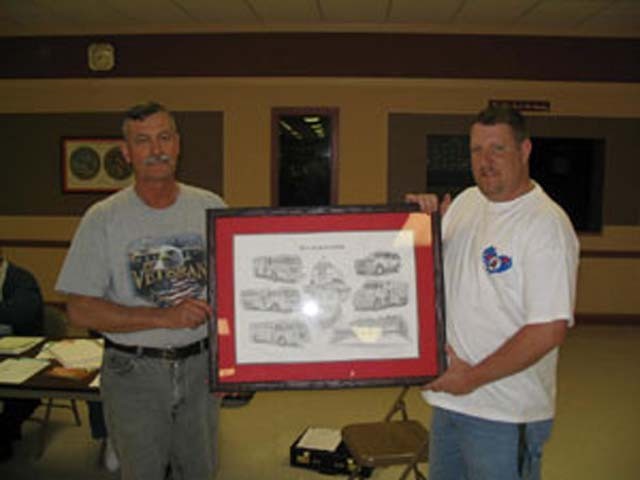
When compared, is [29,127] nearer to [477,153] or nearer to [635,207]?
[477,153]

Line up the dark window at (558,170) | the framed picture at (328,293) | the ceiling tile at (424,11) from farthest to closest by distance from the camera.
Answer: the dark window at (558,170)
the ceiling tile at (424,11)
the framed picture at (328,293)

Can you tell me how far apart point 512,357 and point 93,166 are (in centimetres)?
618

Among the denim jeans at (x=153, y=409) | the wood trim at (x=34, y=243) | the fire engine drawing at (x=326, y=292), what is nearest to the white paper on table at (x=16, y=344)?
the denim jeans at (x=153, y=409)

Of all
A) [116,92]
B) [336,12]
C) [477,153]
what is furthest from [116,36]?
[477,153]

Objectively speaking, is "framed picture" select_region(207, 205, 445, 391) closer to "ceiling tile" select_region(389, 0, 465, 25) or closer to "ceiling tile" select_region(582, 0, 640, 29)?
"ceiling tile" select_region(389, 0, 465, 25)

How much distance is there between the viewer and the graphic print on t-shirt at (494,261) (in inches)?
62.6

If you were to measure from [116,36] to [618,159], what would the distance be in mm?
5833

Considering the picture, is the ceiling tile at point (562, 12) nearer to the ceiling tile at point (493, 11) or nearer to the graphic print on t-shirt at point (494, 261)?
the ceiling tile at point (493, 11)

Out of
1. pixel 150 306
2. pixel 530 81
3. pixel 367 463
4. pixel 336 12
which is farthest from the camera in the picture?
pixel 530 81

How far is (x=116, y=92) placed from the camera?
667cm

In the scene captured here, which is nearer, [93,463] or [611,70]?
[93,463]

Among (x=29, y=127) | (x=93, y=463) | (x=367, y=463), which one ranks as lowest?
(x=93, y=463)

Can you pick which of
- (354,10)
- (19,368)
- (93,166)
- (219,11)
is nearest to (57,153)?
(93,166)

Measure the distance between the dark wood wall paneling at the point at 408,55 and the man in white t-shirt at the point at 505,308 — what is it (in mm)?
5138
